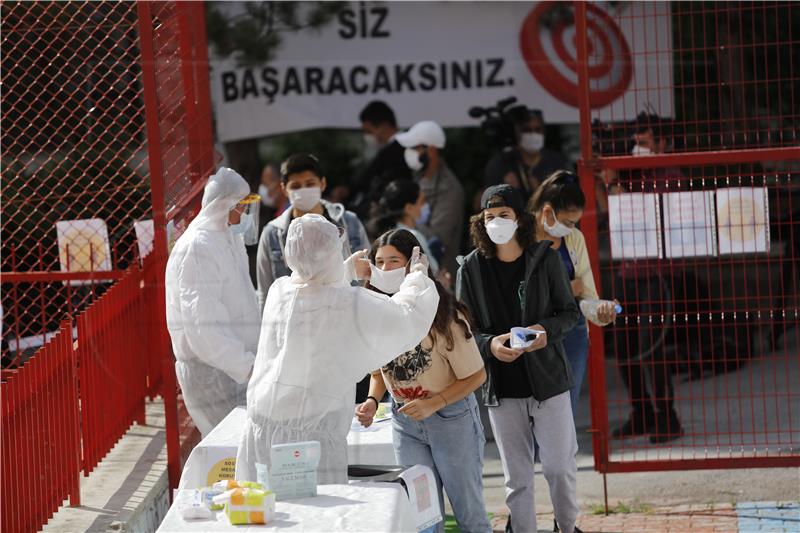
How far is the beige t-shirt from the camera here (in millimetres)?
4625

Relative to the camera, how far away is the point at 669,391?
6984mm

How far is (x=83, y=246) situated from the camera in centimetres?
690

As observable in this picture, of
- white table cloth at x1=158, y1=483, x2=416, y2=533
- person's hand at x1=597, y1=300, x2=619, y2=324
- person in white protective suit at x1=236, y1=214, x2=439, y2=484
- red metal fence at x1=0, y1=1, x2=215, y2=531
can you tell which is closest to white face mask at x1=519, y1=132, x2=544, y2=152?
red metal fence at x1=0, y1=1, x2=215, y2=531

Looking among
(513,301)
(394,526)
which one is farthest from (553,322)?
(394,526)

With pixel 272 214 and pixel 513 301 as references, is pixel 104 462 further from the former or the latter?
pixel 272 214

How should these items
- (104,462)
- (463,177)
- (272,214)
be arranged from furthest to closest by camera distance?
(463,177) < (272,214) < (104,462)

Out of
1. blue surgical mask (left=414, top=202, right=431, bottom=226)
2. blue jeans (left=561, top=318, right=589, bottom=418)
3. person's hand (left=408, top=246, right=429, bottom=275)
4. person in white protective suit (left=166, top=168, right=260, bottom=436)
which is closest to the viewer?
person's hand (left=408, top=246, right=429, bottom=275)

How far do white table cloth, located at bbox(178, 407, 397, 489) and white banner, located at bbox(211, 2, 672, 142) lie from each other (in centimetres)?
530

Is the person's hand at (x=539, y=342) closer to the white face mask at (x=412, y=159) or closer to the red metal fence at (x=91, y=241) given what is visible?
the red metal fence at (x=91, y=241)

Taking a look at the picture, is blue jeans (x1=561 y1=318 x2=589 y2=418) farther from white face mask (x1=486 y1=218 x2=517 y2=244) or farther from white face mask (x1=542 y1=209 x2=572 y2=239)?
white face mask (x1=486 y1=218 x2=517 y2=244)

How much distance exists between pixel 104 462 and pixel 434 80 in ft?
16.2

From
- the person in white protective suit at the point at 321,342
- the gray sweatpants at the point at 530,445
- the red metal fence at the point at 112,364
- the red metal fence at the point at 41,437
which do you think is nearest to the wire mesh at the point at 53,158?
the red metal fence at the point at 112,364

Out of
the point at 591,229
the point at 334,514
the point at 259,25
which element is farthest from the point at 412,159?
the point at 334,514

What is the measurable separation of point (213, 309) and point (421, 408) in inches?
50.0
